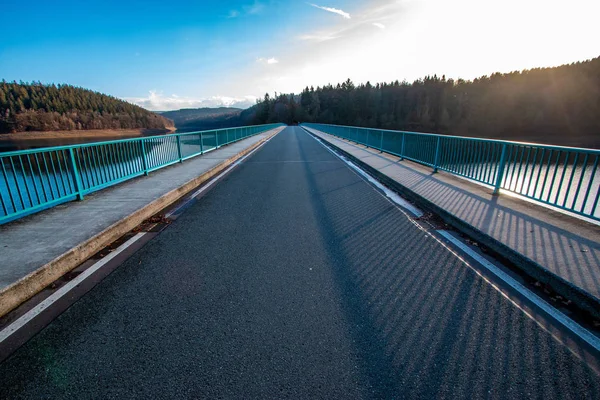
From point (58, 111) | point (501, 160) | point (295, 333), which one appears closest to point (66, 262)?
point (295, 333)

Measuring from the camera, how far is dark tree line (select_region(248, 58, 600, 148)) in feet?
228

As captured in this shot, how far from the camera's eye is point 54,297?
118 inches

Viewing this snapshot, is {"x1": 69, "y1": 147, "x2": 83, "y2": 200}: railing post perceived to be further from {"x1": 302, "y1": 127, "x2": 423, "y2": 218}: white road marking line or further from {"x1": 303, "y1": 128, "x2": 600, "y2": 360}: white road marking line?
{"x1": 303, "y1": 128, "x2": 600, "y2": 360}: white road marking line

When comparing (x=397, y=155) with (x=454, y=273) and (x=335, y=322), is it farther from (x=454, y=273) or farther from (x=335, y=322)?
(x=335, y=322)

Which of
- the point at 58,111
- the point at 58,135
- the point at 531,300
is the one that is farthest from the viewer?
the point at 58,111

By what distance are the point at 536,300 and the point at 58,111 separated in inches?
5456

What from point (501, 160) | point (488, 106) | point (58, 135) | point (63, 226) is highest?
point (488, 106)

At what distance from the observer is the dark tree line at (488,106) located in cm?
6950

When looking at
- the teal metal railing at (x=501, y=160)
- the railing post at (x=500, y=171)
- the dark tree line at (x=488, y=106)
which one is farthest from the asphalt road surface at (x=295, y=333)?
the dark tree line at (x=488, y=106)

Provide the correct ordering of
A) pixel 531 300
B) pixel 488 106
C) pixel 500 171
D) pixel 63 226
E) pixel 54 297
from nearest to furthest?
pixel 531 300 < pixel 54 297 < pixel 63 226 < pixel 500 171 < pixel 488 106

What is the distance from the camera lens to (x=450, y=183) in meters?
7.80

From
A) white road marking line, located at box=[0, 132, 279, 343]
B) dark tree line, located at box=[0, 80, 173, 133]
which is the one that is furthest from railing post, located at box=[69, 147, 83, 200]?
dark tree line, located at box=[0, 80, 173, 133]

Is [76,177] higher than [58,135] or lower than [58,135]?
lower

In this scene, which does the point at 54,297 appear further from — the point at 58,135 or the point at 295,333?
the point at 58,135
